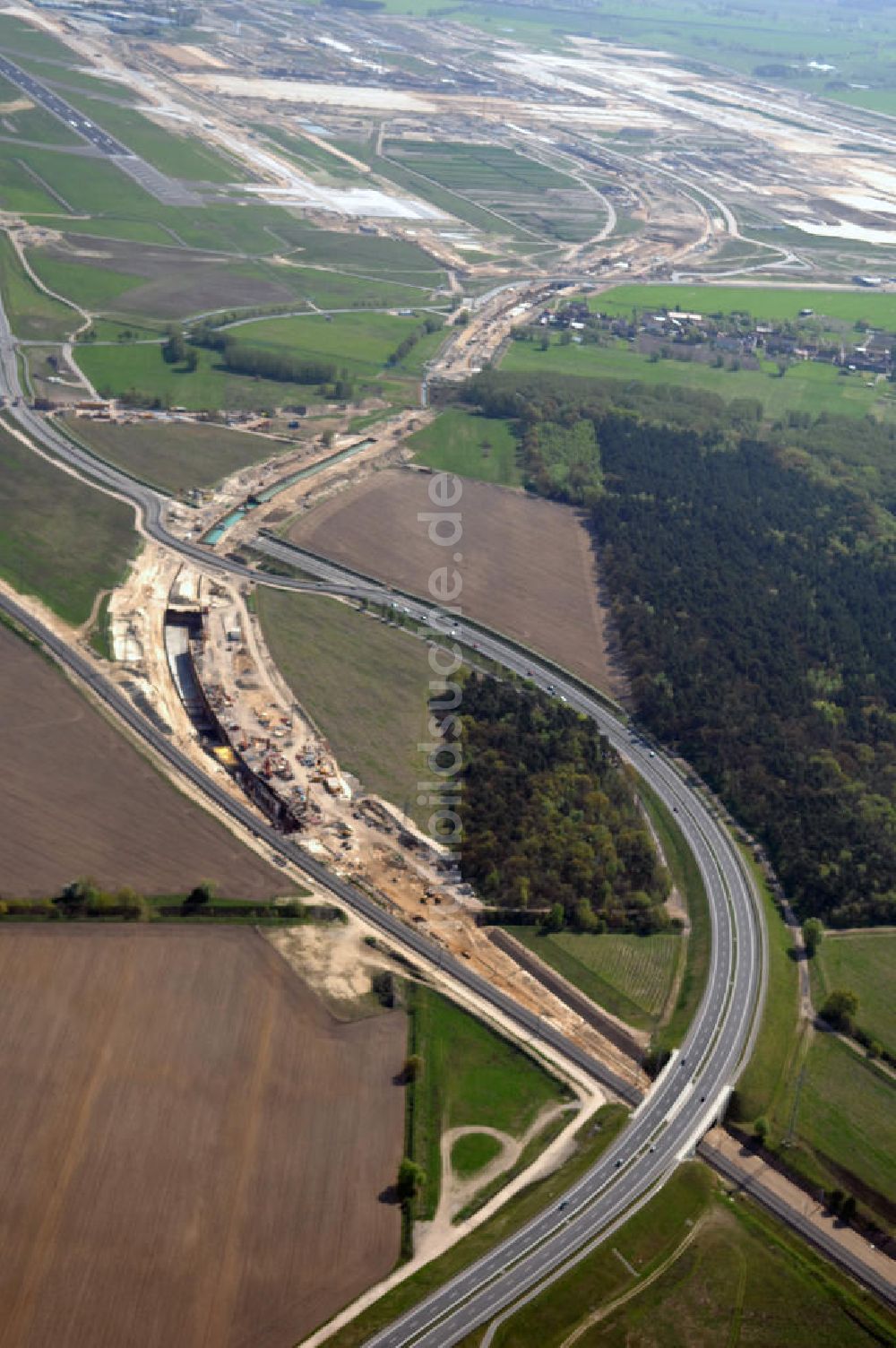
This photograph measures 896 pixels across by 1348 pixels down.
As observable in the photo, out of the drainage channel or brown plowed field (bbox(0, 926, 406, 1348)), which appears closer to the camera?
brown plowed field (bbox(0, 926, 406, 1348))

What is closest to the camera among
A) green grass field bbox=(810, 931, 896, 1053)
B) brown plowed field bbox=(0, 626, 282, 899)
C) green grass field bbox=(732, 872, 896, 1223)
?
green grass field bbox=(732, 872, 896, 1223)

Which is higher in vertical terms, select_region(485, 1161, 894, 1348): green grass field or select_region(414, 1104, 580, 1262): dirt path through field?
select_region(485, 1161, 894, 1348): green grass field

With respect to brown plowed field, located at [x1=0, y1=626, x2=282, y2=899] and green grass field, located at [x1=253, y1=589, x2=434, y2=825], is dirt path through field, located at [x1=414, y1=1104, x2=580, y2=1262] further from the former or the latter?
green grass field, located at [x1=253, y1=589, x2=434, y2=825]

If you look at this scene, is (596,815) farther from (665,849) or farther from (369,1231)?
(369,1231)

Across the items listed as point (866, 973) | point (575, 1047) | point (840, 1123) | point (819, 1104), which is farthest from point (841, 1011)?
point (575, 1047)

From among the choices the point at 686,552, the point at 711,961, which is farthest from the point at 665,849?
the point at 686,552

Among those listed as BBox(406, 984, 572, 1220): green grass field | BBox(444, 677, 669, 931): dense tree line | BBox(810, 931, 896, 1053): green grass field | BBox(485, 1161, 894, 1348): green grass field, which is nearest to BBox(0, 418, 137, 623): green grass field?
BBox(444, 677, 669, 931): dense tree line

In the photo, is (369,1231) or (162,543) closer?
(369,1231)

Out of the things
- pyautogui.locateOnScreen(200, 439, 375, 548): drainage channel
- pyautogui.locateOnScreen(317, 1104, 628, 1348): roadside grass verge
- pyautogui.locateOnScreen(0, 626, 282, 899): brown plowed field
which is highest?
pyautogui.locateOnScreen(200, 439, 375, 548): drainage channel

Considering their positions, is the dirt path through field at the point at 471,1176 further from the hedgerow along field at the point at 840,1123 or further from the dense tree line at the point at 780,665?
the dense tree line at the point at 780,665
